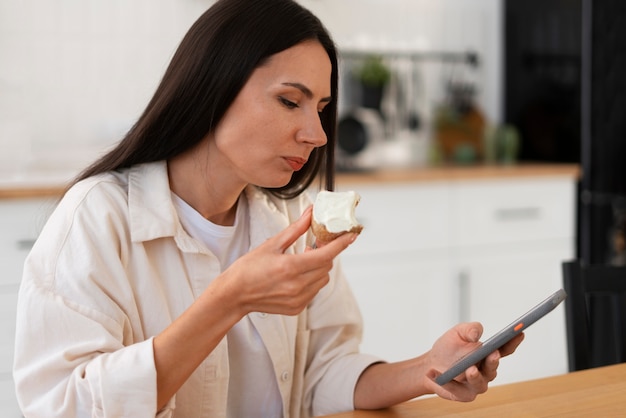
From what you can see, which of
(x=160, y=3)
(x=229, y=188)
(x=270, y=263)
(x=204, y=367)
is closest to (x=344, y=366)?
(x=204, y=367)

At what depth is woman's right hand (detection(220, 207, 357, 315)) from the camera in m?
1.00

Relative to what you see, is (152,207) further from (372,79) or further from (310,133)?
(372,79)

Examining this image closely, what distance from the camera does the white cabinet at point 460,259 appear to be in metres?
2.96

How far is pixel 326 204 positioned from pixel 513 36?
9.53 ft

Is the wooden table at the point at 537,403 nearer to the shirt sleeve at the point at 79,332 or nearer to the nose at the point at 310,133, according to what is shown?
the shirt sleeve at the point at 79,332

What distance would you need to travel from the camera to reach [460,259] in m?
3.14

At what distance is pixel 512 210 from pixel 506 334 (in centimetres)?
228

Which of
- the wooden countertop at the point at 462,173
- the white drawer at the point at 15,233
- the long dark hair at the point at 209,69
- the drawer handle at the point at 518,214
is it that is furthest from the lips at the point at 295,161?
the drawer handle at the point at 518,214

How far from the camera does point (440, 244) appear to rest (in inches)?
122

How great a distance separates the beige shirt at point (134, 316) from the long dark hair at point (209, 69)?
51 mm

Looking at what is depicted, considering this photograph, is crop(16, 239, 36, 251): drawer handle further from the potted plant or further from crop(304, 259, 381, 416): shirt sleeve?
the potted plant

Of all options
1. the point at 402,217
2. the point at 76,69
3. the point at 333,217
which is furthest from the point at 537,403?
the point at 76,69

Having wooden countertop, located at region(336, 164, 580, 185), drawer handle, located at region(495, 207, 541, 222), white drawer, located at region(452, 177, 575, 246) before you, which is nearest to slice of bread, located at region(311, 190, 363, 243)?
wooden countertop, located at region(336, 164, 580, 185)

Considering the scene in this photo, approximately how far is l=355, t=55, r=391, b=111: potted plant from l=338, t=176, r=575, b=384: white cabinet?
63 cm
